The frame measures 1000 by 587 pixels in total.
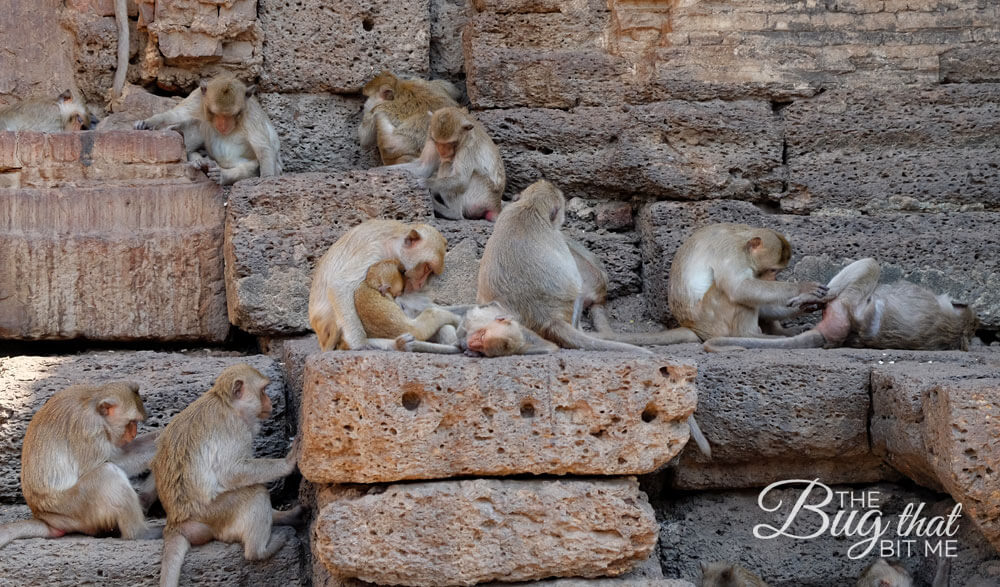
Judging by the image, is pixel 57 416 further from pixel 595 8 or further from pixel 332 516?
pixel 595 8

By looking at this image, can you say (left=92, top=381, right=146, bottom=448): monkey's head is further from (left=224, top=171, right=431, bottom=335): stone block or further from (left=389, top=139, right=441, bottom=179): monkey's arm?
(left=389, top=139, right=441, bottom=179): monkey's arm

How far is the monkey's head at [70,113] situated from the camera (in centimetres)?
822

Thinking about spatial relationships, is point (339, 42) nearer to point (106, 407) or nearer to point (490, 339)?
point (106, 407)

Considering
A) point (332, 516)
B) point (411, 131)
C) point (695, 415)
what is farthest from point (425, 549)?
point (411, 131)

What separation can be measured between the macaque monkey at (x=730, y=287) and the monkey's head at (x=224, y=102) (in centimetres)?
279

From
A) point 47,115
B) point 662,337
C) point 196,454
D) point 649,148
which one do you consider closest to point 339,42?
point 47,115

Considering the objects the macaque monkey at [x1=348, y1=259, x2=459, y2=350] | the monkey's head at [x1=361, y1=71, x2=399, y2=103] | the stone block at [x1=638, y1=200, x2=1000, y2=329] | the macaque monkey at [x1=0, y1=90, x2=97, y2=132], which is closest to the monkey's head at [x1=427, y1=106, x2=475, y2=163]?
the monkey's head at [x1=361, y1=71, x2=399, y2=103]

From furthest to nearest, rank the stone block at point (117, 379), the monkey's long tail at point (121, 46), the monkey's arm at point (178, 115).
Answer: the monkey's long tail at point (121, 46), the monkey's arm at point (178, 115), the stone block at point (117, 379)

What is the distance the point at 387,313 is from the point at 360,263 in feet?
1.08

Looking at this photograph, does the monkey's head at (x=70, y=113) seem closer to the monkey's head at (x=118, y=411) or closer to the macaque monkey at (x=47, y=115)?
the macaque monkey at (x=47, y=115)

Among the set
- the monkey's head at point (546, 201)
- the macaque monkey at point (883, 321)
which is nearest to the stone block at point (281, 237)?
the monkey's head at point (546, 201)

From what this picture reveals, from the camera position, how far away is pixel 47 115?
26.8 feet

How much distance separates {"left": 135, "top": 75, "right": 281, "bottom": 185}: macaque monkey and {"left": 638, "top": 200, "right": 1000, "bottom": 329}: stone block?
95.0 inches

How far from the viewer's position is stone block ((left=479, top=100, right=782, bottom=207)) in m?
8.18
